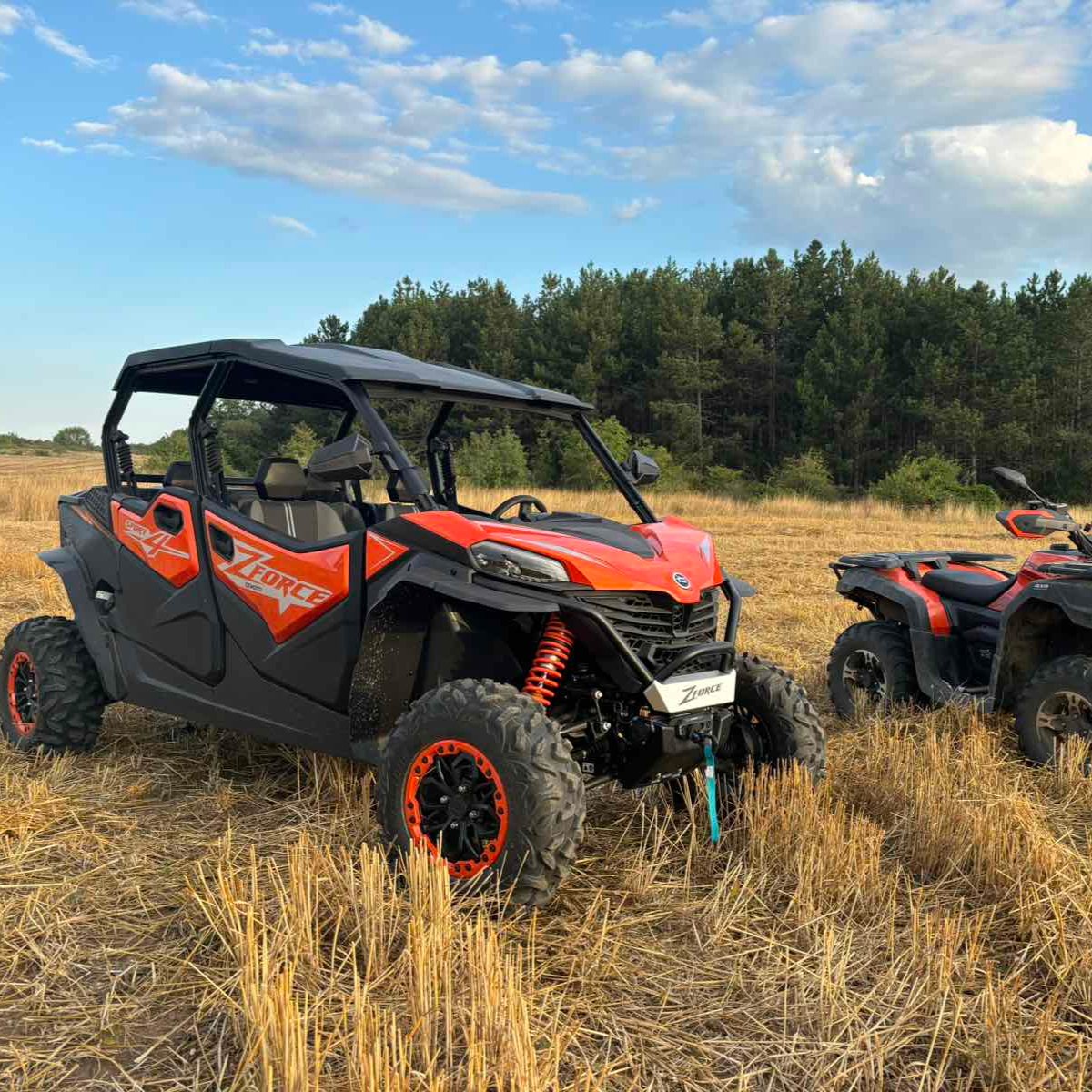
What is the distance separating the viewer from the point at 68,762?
4.64m

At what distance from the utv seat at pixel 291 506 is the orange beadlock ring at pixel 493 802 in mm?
1738

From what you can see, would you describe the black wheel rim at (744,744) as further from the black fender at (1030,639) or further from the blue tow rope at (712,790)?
the black fender at (1030,639)

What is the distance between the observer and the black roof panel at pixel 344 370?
3863 millimetres

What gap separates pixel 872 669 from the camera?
19.7ft

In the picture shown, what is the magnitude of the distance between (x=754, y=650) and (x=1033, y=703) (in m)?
2.97

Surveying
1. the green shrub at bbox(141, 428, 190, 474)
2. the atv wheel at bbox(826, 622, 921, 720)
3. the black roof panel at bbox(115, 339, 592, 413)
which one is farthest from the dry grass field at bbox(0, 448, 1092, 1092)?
the green shrub at bbox(141, 428, 190, 474)

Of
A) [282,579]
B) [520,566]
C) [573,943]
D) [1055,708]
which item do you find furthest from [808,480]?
[573,943]

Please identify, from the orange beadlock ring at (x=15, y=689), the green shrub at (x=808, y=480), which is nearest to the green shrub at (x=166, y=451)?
the green shrub at (x=808, y=480)

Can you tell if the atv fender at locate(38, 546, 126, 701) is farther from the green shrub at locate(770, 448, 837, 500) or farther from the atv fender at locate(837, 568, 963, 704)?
the green shrub at locate(770, 448, 837, 500)

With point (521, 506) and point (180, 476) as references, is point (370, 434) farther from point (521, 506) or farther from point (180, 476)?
point (180, 476)

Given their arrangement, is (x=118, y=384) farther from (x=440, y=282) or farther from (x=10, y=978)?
(x=440, y=282)

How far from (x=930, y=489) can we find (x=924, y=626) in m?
27.0

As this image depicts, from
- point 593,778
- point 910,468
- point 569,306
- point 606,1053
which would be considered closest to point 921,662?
point 593,778

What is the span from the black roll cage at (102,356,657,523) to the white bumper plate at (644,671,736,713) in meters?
0.96
